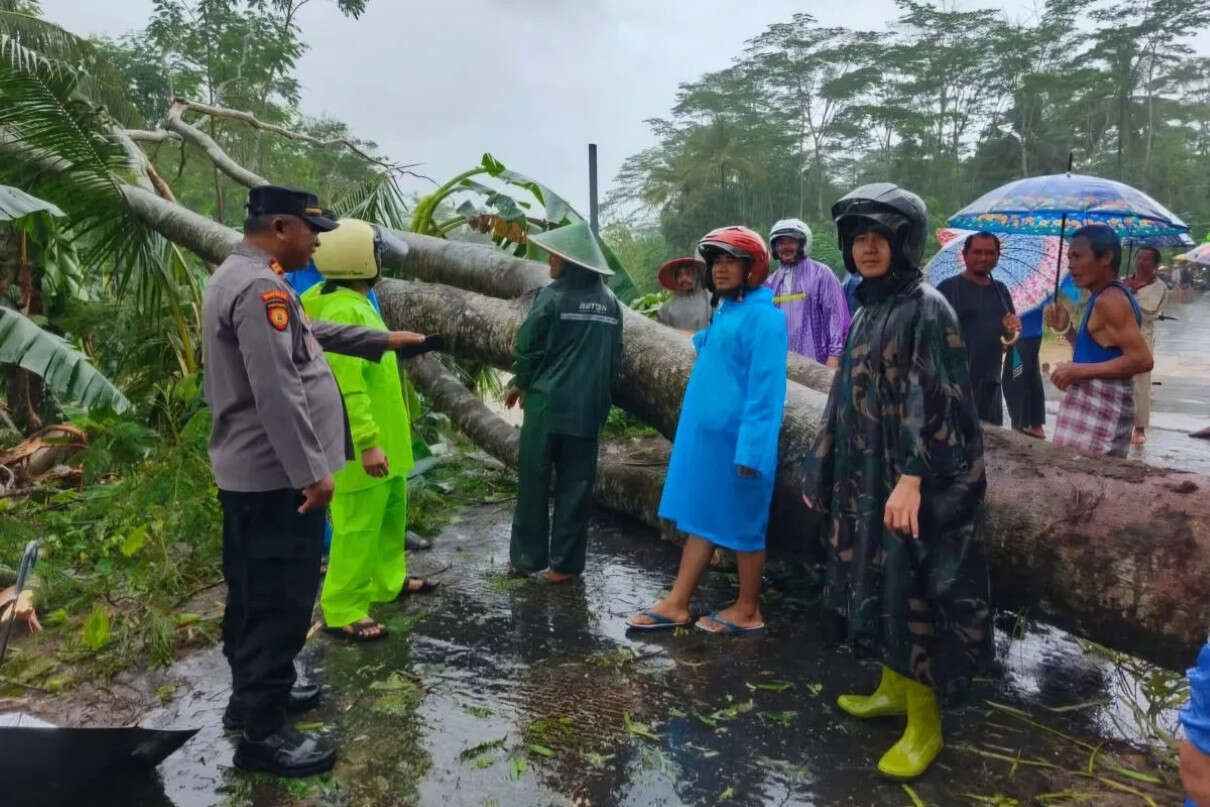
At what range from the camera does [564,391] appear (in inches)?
164

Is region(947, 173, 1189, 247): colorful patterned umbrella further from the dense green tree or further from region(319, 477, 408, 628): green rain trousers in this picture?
the dense green tree

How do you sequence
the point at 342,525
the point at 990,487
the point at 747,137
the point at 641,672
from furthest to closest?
the point at 747,137 < the point at 342,525 < the point at 641,672 < the point at 990,487

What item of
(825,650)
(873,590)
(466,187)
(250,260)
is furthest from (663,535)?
(466,187)

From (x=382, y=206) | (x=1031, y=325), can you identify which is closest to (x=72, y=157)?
(x=382, y=206)

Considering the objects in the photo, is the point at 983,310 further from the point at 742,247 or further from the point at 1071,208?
the point at 742,247

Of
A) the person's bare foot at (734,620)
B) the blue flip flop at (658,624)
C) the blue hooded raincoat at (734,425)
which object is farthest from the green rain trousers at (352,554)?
the person's bare foot at (734,620)

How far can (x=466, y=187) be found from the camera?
6.67m

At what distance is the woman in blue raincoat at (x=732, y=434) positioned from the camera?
3.40 metres

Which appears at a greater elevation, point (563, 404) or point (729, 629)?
point (563, 404)

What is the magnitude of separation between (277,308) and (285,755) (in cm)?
135

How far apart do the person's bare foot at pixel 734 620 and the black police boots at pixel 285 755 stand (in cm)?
160

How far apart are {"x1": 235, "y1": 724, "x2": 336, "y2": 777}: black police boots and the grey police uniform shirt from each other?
30.8 inches

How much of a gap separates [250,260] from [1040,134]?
112 ft

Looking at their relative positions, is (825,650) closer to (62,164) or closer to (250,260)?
(250,260)
